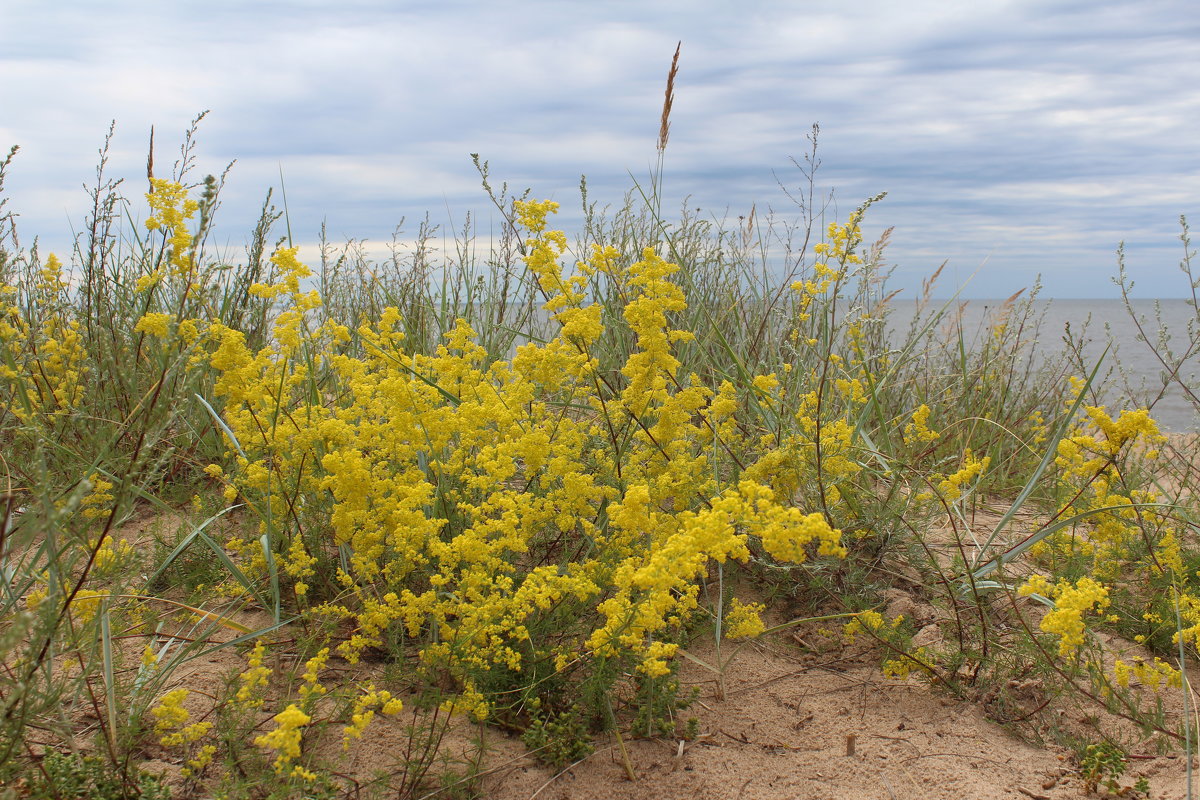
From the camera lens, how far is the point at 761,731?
7.68 feet

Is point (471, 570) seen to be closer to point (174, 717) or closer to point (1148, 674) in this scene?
point (174, 717)

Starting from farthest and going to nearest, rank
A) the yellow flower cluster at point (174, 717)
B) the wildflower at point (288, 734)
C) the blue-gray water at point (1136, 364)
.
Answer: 1. the blue-gray water at point (1136, 364)
2. the yellow flower cluster at point (174, 717)
3. the wildflower at point (288, 734)

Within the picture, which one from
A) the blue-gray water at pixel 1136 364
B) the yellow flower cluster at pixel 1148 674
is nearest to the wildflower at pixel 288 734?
the yellow flower cluster at pixel 1148 674


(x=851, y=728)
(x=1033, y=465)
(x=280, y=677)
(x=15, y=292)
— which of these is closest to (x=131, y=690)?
(x=280, y=677)

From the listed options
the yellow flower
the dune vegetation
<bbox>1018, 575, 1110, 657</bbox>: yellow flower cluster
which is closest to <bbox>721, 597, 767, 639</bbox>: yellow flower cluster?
the dune vegetation

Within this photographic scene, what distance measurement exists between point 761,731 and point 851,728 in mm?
272

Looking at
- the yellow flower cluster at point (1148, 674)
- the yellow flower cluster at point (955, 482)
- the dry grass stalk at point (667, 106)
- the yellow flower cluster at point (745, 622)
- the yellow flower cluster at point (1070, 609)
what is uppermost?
the dry grass stalk at point (667, 106)

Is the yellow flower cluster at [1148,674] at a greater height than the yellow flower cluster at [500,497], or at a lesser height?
lesser

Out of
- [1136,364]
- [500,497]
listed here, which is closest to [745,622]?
[500,497]

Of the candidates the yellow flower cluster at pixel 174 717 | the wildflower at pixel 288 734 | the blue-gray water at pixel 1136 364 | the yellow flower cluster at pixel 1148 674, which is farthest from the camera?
the blue-gray water at pixel 1136 364

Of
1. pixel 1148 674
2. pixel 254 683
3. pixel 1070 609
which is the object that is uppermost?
pixel 1070 609

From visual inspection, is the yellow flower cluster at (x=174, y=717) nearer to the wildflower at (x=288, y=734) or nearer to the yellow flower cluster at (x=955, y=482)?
the wildflower at (x=288, y=734)

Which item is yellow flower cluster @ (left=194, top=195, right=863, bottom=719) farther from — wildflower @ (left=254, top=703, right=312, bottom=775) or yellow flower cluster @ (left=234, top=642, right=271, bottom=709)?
wildflower @ (left=254, top=703, right=312, bottom=775)

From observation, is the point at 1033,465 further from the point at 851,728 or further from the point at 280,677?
the point at 280,677
